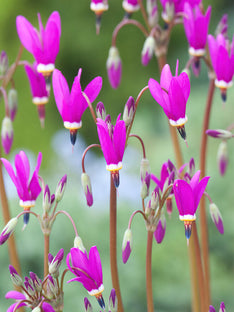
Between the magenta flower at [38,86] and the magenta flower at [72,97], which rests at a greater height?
the magenta flower at [72,97]

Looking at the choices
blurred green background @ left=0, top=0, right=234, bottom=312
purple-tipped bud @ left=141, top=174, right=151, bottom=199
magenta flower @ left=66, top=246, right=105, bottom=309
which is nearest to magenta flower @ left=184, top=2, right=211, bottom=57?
purple-tipped bud @ left=141, top=174, right=151, bottom=199

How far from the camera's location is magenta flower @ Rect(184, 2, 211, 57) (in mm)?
1396

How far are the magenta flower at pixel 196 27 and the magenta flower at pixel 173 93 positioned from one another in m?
0.36

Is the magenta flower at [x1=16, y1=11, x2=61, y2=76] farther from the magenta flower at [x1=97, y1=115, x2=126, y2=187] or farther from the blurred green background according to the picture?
the blurred green background

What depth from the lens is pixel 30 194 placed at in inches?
48.1

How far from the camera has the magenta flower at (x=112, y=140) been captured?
1.03 meters

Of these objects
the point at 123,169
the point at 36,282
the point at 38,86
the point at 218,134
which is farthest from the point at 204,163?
the point at 123,169

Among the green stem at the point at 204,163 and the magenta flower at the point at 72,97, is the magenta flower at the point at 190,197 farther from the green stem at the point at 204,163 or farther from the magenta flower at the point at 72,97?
the green stem at the point at 204,163

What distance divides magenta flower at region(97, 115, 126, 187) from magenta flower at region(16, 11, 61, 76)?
300 mm

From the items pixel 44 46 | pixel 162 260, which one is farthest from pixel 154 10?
pixel 162 260

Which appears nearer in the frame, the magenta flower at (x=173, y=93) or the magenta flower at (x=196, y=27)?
the magenta flower at (x=173, y=93)

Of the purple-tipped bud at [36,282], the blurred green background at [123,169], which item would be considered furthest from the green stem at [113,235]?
the blurred green background at [123,169]

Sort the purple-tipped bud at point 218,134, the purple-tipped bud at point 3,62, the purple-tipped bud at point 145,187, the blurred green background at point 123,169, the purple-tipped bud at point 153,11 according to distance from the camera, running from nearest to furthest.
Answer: the purple-tipped bud at point 145,187 → the purple-tipped bud at point 218,134 → the purple-tipped bud at point 3,62 → the purple-tipped bud at point 153,11 → the blurred green background at point 123,169

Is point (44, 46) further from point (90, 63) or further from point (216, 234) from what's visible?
point (90, 63)
